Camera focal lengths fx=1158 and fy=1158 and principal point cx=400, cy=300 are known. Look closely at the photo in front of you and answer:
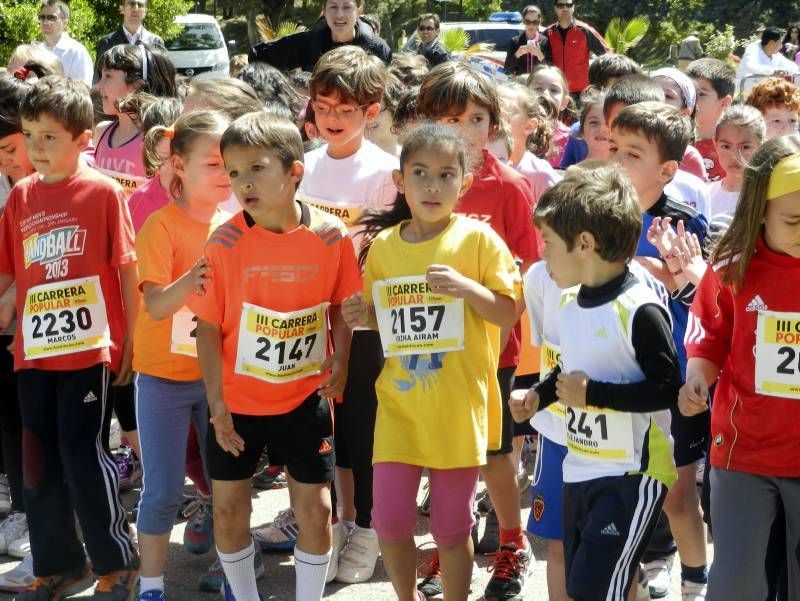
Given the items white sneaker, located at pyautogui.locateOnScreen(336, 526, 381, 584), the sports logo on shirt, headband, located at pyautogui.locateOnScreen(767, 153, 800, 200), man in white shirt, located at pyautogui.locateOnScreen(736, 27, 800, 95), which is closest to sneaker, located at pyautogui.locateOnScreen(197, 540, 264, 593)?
white sneaker, located at pyautogui.locateOnScreen(336, 526, 381, 584)

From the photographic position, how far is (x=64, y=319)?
4609 mm

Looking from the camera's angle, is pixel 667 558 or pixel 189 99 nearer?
pixel 667 558

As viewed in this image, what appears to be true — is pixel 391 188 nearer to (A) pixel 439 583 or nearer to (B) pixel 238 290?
(B) pixel 238 290

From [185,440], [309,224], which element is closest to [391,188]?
[309,224]

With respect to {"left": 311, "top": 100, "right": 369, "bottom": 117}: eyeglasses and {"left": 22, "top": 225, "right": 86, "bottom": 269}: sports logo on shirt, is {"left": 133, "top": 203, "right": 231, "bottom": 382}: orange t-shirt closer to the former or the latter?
{"left": 22, "top": 225, "right": 86, "bottom": 269}: sports logo on shirt

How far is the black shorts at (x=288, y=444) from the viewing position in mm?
4145

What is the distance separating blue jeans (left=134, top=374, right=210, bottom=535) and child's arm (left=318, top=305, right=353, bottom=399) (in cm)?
66

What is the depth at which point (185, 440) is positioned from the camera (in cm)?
455

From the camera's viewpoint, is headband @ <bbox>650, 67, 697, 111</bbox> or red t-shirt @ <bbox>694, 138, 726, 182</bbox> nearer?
headband @ <bbox>650, 67, 697, 111</bbox>

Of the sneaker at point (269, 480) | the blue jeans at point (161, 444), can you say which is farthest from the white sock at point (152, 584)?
the sneaker at point (269, 480)

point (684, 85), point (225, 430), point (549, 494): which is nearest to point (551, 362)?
point (549, 494)

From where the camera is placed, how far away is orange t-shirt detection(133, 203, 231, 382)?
4.37m

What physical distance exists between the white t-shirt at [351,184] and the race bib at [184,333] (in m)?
0.72

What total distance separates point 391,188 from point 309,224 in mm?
678
